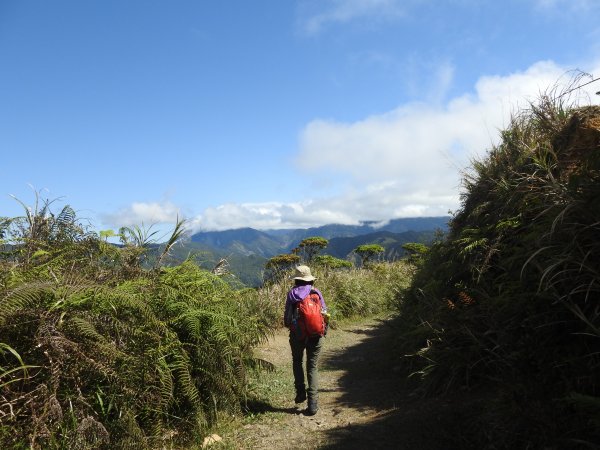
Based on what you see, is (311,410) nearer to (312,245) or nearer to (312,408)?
(312,408)

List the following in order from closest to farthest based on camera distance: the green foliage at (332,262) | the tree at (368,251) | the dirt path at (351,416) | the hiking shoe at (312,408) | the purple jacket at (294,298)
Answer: the dirt path at (351,416) → the hiking shoe at (312,408) → the purple jacket at (294,298) → the green foliage at (332,262) → the tree at (368,251)

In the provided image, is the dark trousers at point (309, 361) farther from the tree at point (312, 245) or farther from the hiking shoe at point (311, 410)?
the tree at point (312, 245)

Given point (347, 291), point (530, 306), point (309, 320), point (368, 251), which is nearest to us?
point (530, 306)

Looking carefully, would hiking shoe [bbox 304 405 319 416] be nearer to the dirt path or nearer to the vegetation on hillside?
the dirt path

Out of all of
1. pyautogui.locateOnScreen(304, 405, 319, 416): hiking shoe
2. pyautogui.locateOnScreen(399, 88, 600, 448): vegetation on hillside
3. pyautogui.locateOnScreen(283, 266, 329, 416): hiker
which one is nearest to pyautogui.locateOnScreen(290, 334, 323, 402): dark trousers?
pyautogui.locateOnScreen(283, 266, 329, 416): hiker

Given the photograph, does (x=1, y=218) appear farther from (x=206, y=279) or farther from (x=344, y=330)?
(x=344, y=330)

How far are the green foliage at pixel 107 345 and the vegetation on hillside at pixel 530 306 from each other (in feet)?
9.12

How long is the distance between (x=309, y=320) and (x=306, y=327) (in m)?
0.11

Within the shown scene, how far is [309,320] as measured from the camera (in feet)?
19.3

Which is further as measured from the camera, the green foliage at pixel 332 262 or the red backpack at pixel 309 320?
the green foliage at pixel 332 262

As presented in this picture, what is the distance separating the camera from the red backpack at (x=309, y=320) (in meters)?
5.87

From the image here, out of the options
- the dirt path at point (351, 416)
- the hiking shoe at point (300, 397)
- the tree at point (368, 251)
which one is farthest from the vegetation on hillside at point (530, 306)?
the tree at point (368, 251)

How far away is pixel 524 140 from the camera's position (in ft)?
22.6

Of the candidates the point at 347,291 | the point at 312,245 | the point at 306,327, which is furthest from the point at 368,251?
the point at 306,327
